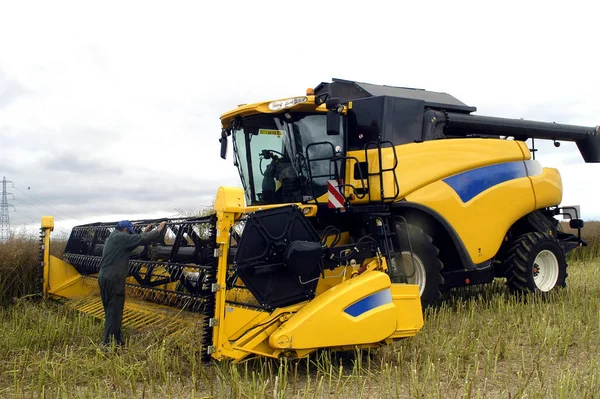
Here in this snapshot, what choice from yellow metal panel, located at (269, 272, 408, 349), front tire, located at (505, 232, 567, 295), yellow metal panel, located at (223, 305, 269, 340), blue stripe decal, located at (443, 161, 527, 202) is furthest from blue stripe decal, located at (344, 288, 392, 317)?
front tire, located at (505, 232, 567, 295)

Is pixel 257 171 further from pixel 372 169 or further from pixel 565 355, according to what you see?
pixel 565 355

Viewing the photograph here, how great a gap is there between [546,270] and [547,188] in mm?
1012

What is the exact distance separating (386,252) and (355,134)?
164 centimetres

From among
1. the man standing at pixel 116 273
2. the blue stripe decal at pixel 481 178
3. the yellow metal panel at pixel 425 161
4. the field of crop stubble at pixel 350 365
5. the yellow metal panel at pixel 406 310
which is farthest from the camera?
the blue stripe decal at pixel 481 178

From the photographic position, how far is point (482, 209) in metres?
6.08

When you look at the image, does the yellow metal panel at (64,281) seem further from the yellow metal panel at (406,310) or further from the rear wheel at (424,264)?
the yellow metal panel at (406,310)

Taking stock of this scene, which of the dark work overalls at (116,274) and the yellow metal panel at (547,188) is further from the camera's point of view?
the yellow metal panel at (547,188)

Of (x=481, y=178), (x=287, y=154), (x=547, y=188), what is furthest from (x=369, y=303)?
(x=547, y=188)

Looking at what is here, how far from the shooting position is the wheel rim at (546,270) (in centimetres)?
688

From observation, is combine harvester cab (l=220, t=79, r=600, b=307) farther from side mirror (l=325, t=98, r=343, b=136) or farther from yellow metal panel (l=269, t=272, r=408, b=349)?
yellow metal panel (l=269, t=272, r=408, b=349)

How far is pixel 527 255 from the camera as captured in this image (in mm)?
6516

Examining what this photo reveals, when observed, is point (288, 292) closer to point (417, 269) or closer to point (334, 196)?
point (334, 196)

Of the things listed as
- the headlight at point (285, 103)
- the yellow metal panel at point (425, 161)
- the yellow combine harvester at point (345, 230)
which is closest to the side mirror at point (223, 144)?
the yellow combine harvester at point (345, 230)

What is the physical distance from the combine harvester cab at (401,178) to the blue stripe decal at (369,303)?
2.28ft
